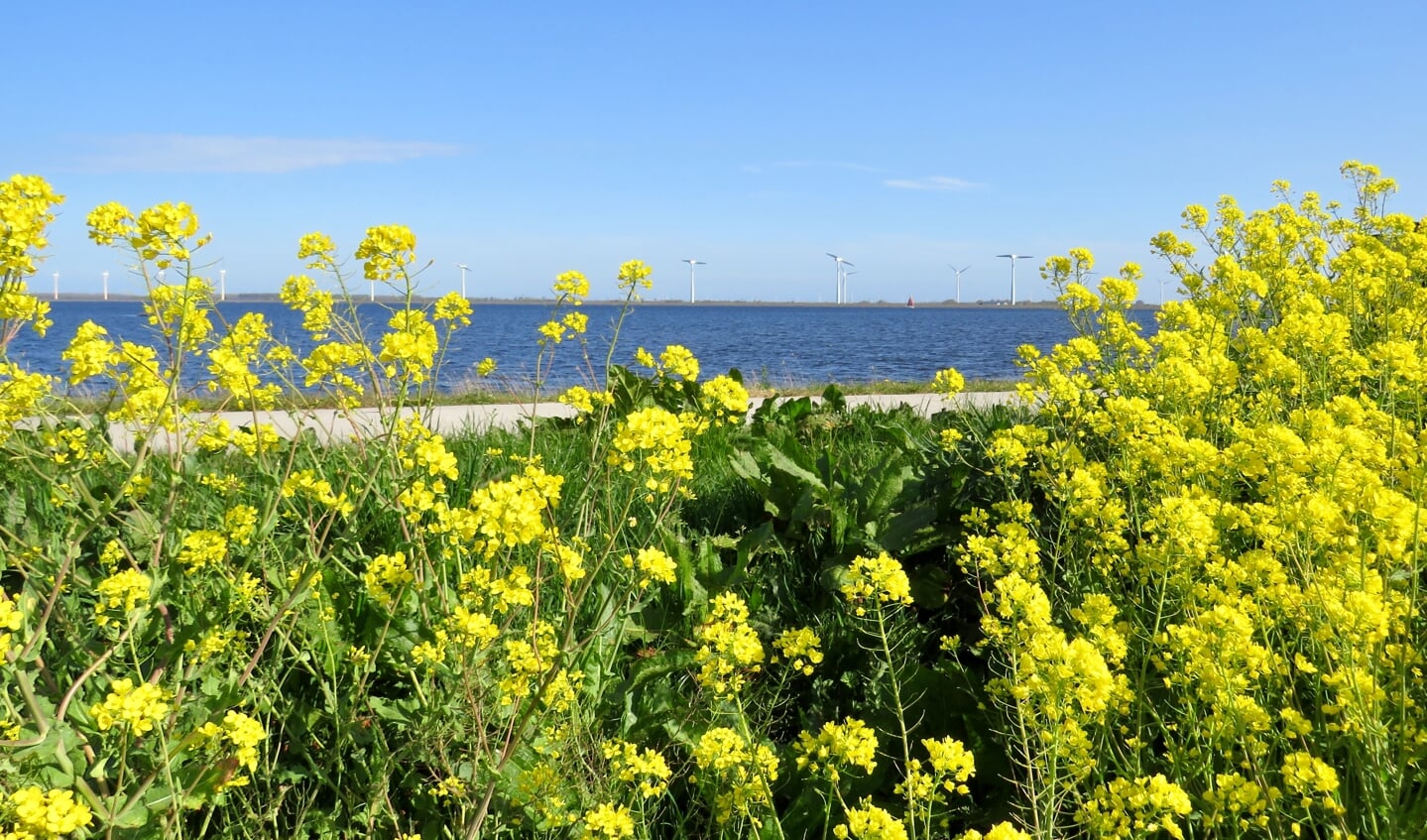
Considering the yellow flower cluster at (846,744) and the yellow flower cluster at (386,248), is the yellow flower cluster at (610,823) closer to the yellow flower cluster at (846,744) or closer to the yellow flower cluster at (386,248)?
the yellow flower cluster at (846,744)

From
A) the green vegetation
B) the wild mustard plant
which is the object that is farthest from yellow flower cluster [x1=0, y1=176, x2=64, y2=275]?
the wild mustard plant

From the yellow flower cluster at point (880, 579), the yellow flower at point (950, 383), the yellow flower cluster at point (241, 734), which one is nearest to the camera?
the yellow flower cluster at point (241, 734)

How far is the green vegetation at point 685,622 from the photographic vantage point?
1762 mm

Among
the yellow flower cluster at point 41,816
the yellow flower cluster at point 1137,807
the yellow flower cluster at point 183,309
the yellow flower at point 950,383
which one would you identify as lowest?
the yellow flower cluster at point 1137,807

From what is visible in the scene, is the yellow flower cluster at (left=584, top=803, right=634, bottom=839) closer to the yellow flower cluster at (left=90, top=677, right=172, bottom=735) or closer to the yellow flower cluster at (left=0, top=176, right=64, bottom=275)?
the yellow flower cluster at (left=90, top=677, right=172, bottom=735)

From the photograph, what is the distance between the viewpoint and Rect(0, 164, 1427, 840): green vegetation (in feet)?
5.78

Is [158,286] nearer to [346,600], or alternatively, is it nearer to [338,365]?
[338,365]

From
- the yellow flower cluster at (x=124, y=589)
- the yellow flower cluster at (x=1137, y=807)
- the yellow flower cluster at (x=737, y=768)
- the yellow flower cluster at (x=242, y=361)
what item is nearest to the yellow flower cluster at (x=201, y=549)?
the yellow flower cluster at (x=124, y=589)

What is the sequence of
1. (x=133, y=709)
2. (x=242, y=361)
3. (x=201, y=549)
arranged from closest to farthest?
(x=133, y=709), (x=201, y=549), (x=242, y=361)

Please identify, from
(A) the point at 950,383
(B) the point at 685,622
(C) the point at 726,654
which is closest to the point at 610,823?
(C) the point at 726,654

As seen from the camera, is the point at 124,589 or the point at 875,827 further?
the point at 124,589

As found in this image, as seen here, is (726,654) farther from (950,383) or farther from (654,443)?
(950,383)

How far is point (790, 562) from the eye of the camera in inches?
132

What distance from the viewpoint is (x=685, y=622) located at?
2.93 m
